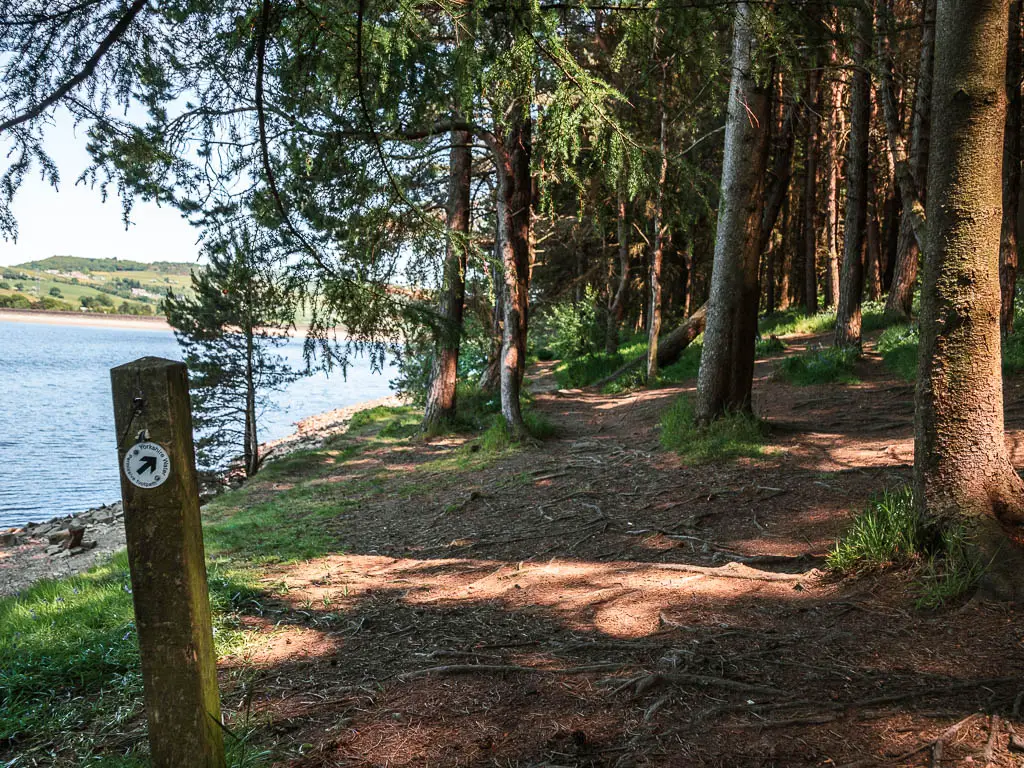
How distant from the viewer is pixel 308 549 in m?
6.48

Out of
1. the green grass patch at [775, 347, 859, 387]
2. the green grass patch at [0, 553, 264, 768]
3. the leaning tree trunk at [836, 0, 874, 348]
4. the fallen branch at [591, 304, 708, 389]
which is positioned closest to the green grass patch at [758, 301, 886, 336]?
the leaning tree trunk at [836, 0, 874, 348]

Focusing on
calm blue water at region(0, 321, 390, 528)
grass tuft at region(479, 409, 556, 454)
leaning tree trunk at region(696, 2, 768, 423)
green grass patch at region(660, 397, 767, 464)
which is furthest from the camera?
calm blue water at region(0, 321, 390, 528)

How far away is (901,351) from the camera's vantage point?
32.7 feet

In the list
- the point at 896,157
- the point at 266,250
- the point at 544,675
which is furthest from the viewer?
the point at 896,157

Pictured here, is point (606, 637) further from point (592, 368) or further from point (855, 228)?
point (592, 368)

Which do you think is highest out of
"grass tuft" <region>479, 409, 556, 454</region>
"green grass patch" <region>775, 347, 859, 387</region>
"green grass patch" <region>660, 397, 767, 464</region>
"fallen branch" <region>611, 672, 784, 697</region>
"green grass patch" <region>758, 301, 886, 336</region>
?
"green grass patch" <region>758, 301, 886, 336</region>

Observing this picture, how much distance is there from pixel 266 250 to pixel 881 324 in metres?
12.0

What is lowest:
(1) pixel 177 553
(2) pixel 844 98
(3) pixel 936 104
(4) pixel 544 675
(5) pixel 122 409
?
(4) pixel 544 675

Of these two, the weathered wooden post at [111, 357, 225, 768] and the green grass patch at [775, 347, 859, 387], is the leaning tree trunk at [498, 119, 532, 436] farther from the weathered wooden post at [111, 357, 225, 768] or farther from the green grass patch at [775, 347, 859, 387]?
the weathered wooden post at [111, 357, 225, 768]

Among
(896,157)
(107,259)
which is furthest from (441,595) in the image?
(107,259)

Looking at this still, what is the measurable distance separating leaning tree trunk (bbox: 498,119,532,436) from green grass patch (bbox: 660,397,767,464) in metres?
2.55

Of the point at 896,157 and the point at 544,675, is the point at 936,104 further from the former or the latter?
the point at 896,157

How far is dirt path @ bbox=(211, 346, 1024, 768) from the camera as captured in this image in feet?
8.43

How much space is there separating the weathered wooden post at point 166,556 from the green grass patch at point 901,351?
844 cm
